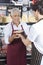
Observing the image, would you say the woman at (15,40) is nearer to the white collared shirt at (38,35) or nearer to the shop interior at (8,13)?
the shop interior at (8,13)

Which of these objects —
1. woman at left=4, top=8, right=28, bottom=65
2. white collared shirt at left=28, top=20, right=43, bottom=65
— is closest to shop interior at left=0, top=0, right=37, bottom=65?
woman at left=4, top=8, right=28, bottom=65

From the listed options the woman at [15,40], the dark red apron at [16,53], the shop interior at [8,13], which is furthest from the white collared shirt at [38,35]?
the shop interior at [8,13]

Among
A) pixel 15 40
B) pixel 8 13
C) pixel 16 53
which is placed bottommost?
pixel 16 53

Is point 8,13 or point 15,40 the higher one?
point 8,13

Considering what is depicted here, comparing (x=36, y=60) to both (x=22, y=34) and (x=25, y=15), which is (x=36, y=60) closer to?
(x=22, y=34)

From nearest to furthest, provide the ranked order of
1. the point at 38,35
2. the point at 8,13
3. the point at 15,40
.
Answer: the point at 38,35 → the point at 15,40 → the point at 8,13

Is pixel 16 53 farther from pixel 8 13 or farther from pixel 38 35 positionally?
pixel 38 35

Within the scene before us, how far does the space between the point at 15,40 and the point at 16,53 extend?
0.71 feet

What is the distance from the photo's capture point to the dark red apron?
323 cm

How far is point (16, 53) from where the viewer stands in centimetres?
329

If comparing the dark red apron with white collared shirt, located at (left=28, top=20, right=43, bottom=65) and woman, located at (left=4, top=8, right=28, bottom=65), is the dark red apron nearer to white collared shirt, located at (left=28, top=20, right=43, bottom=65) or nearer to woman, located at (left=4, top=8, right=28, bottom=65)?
woman, located at (left=4, top=8, right=28, bottom=65)

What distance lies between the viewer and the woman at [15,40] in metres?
3.14

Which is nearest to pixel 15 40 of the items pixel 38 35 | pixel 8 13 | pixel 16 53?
pixel 16 53

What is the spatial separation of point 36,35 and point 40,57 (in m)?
0.40
